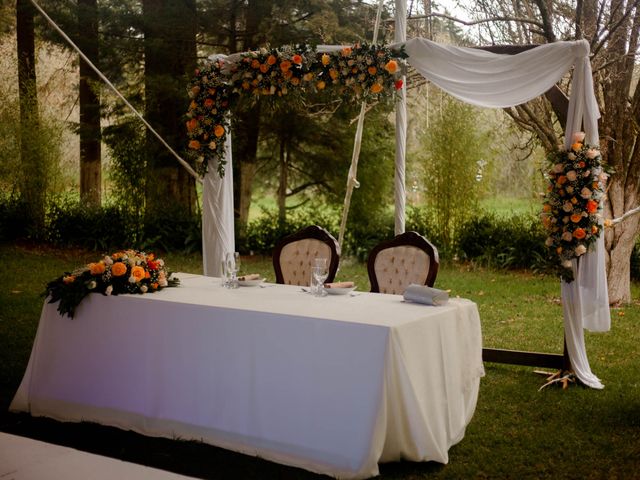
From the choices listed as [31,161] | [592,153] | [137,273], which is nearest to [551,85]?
[592,153]

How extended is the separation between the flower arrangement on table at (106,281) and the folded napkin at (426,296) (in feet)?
4.67

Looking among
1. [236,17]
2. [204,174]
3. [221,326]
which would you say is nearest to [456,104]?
[236,17]

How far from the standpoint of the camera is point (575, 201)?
196 inches

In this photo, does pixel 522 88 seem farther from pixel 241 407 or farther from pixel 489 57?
pixel 241 407

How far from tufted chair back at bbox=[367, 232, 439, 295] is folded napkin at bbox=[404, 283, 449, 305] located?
2.42ft

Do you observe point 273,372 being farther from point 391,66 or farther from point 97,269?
point 391,66

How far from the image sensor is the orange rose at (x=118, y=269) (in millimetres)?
4227

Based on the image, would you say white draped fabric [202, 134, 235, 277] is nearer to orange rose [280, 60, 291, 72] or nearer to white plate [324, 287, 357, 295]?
orange rose [280, 60, 291, 72]

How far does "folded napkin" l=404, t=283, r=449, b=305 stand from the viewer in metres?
3.92

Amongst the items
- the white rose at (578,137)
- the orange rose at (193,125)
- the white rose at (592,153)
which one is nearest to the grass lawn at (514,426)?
the white rose at (592,153)

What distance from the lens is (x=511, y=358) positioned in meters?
5.52

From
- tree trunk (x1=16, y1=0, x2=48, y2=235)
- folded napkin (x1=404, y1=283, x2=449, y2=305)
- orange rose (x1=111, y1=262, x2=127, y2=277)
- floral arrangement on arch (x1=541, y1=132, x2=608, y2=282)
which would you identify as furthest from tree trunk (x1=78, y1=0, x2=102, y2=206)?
folded napkin (x1=404, y1=283, x2=449, y2=305)

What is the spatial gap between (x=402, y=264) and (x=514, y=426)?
1.22 m

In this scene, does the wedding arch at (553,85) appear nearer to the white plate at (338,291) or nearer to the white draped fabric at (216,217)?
the white draped fabric at (216,217)
